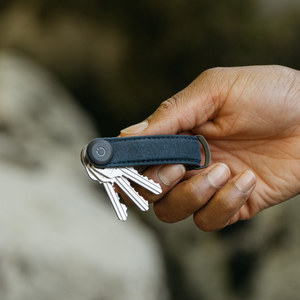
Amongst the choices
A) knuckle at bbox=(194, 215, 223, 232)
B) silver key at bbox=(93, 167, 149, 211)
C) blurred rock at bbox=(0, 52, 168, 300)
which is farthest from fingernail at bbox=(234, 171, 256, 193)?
blurred rock at bbox=(0, 52, 168, 300)

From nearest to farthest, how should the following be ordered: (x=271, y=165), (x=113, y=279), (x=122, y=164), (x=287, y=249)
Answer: (x=122, y=164) → (x=271, y=165) → (x=113, y=279) → (x=287, y=249)

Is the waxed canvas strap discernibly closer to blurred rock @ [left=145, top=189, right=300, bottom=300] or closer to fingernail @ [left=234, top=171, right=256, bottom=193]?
fingernail @ [left=234, top=171, right=256, bottom=193]

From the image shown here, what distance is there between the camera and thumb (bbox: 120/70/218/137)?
583 mm

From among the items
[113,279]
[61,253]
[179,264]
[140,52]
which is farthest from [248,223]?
[140,52]

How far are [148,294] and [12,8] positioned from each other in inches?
46.4

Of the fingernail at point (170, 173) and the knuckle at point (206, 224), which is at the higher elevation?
the fingernail at point (170, 173)

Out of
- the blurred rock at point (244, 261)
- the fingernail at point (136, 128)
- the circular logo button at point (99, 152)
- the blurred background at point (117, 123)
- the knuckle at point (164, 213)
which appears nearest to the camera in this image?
the circular logo button at point (99, 152)

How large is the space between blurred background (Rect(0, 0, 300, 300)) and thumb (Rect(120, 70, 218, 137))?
466mm

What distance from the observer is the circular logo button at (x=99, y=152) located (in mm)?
458

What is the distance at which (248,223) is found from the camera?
40.4 inches

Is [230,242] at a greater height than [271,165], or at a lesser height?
lesser

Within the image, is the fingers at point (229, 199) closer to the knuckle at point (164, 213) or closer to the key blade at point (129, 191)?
the knuckle at point (164, 213)

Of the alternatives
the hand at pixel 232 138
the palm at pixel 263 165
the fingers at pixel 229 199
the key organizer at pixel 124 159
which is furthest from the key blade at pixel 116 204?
the palm at pixel 263 165

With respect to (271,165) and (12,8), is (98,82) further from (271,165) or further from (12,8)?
(271,165)
